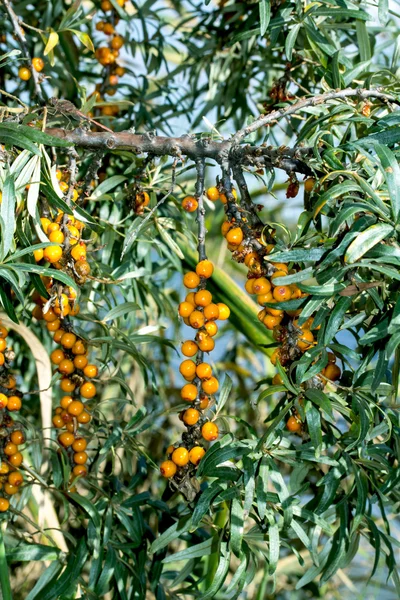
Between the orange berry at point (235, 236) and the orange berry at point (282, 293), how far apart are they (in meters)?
0.05

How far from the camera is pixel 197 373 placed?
25.9 inches

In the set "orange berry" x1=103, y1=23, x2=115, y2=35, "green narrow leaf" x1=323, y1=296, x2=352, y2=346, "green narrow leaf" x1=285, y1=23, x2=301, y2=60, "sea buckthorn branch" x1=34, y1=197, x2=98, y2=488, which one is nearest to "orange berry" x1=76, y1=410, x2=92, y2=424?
"sea buckthorn branch" x1=34, y1=197, x2=98, y2=488

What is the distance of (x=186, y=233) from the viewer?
3.07 feet

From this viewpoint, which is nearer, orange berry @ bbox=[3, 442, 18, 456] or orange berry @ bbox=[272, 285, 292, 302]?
orange berry @ bbox=[272, 285, 292, 302]

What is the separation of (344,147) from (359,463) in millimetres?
331

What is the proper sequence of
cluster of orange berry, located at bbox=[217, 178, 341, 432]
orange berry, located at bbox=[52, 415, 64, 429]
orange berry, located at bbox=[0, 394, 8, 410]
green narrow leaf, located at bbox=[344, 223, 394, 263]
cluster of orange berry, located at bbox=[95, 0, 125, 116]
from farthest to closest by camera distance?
cluster of orange berry, located at bbox=[95, 0, 125, 116]
orange berry, located at bbox=[52, 415, 64, 429]
orange berry, located at bbox=[0, 394, 8, 410]
cluster of orange berry, located at bbox=[217, 178, 341, 432]
green narrow leaf, located at bbox=[344, 223, 394, 263]

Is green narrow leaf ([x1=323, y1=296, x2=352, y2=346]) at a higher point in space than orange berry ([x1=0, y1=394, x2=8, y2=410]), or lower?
lower

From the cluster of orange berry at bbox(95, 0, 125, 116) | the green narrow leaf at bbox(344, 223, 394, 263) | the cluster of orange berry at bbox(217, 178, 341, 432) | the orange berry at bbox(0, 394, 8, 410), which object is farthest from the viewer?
the cluster of orange berry at bbox(95, 0, 125, 116)

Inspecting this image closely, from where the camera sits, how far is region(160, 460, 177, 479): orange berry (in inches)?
25.6

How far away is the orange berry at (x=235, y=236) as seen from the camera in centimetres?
60

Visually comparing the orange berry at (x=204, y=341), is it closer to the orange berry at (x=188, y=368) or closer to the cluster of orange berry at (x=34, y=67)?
the orange berry at (x=188, y=368)

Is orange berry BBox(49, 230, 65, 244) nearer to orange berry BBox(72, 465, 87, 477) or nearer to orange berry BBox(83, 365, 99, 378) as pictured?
orange berry BBox(83, 365, 99, 378)

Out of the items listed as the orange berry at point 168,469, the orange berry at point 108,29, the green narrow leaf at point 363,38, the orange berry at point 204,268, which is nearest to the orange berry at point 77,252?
the orange berry at point 204,268

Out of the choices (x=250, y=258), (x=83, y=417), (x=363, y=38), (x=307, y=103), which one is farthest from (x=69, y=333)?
(x=363, y=38)
